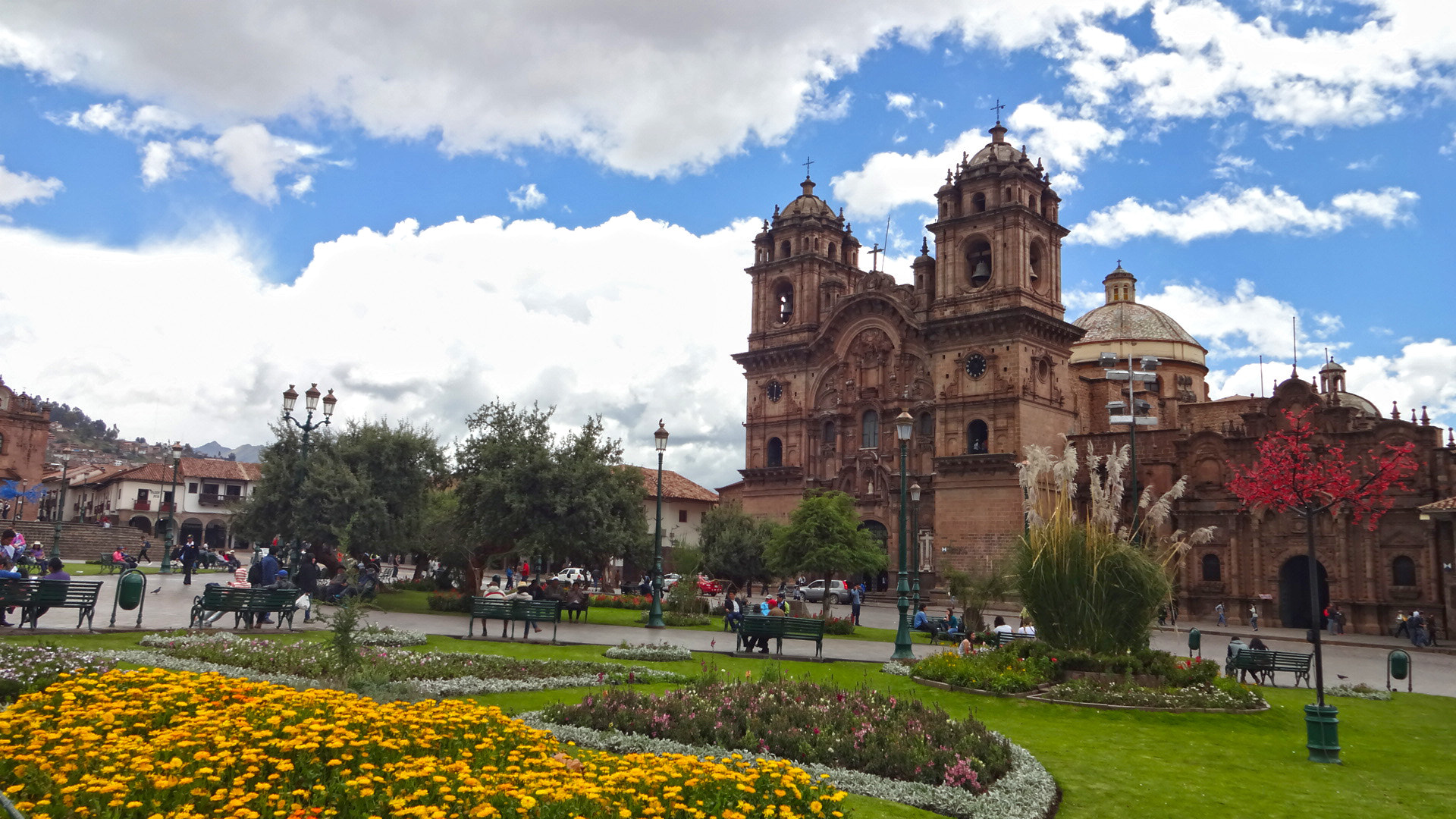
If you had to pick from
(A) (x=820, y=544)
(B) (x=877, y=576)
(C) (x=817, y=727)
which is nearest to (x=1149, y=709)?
(C) (x=817, y=727)

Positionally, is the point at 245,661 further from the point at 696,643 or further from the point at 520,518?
the point at 520,518

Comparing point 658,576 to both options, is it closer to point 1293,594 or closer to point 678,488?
point 1293,594

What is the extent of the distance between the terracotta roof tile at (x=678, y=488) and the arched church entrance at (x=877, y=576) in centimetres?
1652

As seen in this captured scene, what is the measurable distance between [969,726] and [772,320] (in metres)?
48.1

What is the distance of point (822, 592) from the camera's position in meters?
46.2

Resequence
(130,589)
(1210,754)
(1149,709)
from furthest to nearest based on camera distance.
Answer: (130,589)
(1149,709)
(1210,754)

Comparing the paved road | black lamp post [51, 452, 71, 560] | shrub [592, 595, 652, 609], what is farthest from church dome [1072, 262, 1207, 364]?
black lamp post [51, 452, 71, 560]

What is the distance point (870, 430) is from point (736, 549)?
1061cm

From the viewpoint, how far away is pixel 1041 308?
157 feet

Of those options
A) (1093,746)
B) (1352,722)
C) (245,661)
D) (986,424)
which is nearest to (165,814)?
(245,661)

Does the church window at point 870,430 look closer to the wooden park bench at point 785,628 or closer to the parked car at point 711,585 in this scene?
the parked car at point 711,585

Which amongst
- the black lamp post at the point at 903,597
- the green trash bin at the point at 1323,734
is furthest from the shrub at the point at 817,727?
the black lamp post at the point at 903,597

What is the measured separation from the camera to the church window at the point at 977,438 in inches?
1843

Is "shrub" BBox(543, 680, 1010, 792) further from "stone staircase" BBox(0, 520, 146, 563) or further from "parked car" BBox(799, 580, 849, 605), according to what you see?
"stone staircase" BBox(0, 520, 146, 563)
